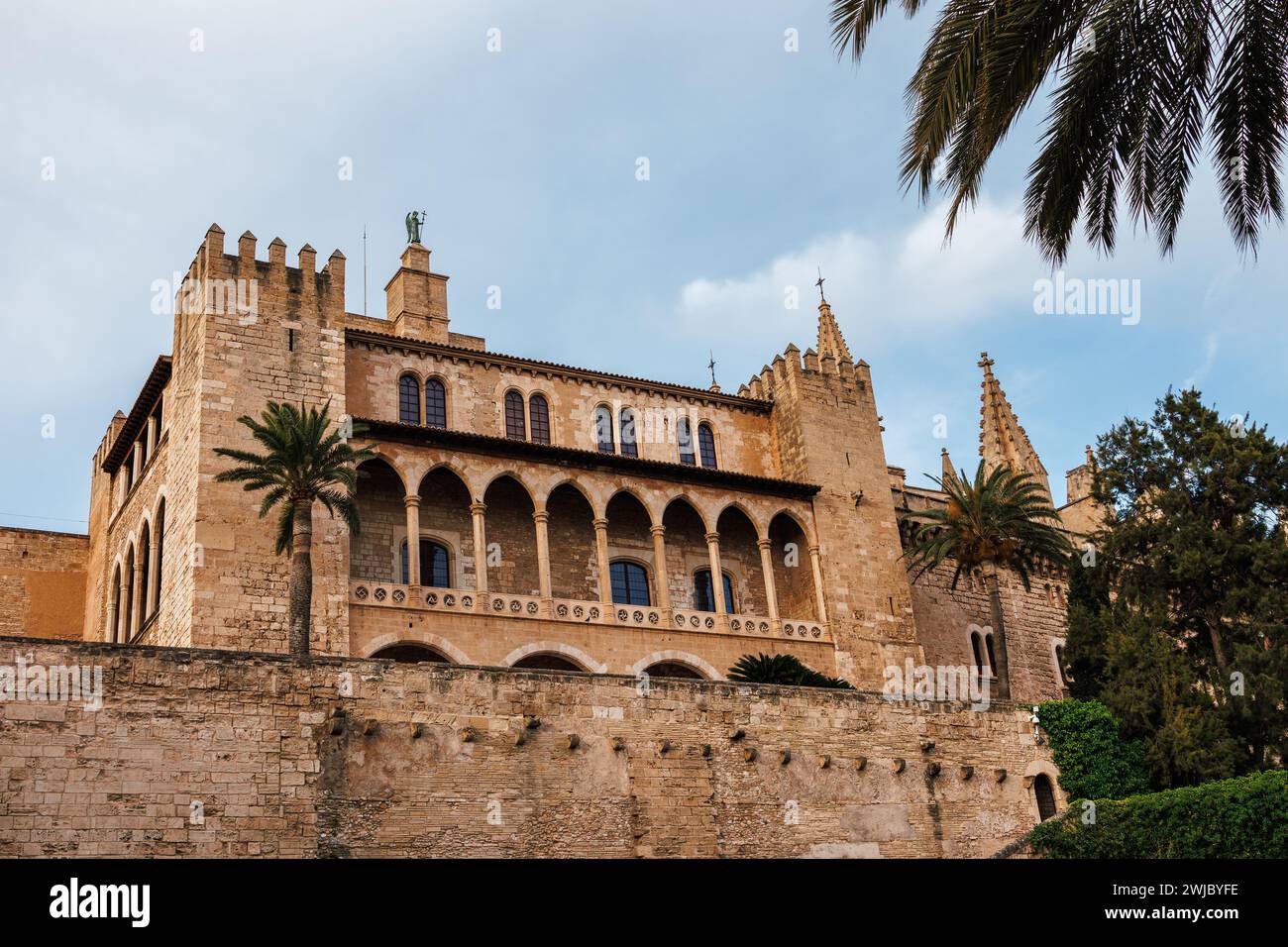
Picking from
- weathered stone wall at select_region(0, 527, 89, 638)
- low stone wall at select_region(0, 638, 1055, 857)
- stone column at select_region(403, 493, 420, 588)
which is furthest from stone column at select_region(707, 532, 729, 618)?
weathered stone wall at select_region(0, 527, 89, 638)

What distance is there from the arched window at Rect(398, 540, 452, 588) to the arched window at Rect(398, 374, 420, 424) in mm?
3236

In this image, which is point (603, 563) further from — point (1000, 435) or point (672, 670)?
point (1000, 435)

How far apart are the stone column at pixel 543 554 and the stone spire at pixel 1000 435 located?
26.2m

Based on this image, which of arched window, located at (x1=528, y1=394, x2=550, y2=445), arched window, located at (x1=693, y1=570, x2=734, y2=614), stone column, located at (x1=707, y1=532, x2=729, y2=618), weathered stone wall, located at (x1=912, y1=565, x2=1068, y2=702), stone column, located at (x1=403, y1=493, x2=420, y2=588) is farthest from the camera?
weathered stone wall, located at (x1=912, y1=565, x2=1068, y2=702)

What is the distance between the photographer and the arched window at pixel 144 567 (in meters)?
35.3

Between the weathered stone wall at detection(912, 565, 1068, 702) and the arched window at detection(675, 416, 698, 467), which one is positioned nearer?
the arched window at detection(675, 416, 698, 467)

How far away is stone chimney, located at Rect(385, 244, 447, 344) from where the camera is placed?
47.6 m

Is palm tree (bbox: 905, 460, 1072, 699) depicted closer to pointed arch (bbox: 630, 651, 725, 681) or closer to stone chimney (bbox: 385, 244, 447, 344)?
pointed arch (bbox: 630, 651, 725, 681)

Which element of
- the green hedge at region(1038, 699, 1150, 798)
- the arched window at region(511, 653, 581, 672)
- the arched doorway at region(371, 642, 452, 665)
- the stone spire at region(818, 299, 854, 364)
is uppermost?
the stone spire at region(818, 299, 854, 364)

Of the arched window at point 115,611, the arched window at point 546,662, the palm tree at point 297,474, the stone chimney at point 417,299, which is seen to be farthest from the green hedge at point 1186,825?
the stone chimney at point 417,299

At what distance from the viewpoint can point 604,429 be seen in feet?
127

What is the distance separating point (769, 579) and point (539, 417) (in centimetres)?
748
